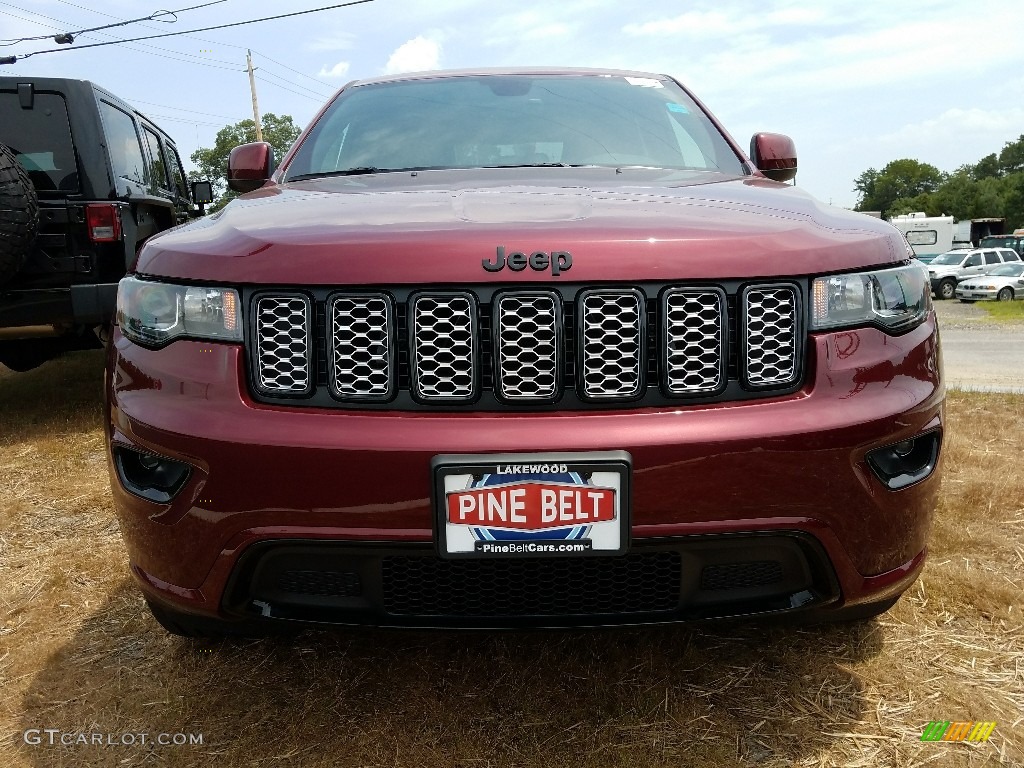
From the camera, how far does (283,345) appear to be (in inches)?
Answer: 62.4

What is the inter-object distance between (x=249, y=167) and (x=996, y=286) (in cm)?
2818

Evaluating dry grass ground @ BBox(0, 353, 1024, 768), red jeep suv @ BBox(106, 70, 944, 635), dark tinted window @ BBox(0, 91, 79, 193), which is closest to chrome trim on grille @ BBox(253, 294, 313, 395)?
red jeep suv @ BBox(106, 70, 944, 635)

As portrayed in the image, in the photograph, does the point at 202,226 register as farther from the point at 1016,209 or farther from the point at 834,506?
the point at 1016,209

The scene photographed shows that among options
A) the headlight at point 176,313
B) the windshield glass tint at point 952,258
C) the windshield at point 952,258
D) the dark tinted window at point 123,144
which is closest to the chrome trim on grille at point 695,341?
the headlight at point 176,313

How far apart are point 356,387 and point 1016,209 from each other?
101m

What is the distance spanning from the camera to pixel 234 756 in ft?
5.88

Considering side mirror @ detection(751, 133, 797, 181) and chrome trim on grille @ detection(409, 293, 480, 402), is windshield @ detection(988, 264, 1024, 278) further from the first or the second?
chrome trim on grille @ detection(409, 293, 480, 402)

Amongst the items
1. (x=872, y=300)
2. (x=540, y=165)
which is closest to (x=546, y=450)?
(x=872, y=300)

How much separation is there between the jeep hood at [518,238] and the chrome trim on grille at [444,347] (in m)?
0.05

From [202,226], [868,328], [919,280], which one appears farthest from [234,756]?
[919,280]

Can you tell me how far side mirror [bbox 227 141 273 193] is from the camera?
9.17ft

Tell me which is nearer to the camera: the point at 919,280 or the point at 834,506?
the point at 834,506

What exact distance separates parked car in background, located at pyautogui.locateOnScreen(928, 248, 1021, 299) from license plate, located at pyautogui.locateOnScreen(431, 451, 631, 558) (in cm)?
2972

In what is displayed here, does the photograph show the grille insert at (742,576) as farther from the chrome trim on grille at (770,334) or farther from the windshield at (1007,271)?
the windshield at (1007,271)
